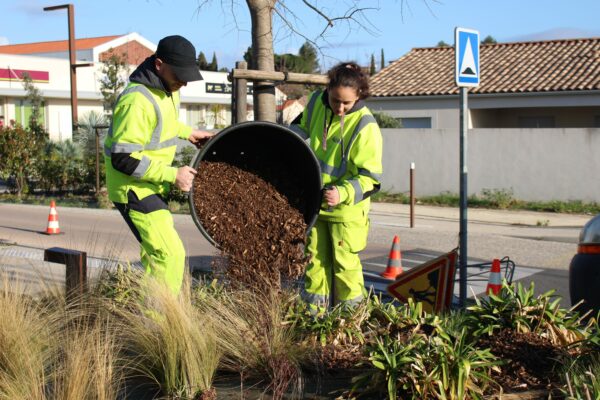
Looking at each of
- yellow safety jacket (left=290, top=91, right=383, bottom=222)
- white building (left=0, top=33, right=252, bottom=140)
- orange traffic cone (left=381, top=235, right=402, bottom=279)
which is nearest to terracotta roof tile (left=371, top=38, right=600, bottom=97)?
white building (left=0, top=33, right=252, bottom=140)

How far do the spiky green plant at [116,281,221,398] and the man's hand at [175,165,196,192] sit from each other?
0.73m

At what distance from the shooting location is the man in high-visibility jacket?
16.2 feet

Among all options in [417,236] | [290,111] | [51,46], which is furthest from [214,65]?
[417,236]

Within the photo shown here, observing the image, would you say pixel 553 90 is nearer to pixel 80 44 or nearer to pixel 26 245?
pixel 26 245

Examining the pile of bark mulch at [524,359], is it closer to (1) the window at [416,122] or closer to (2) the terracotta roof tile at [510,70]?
(2) the terracotta roof tile at [510,70]

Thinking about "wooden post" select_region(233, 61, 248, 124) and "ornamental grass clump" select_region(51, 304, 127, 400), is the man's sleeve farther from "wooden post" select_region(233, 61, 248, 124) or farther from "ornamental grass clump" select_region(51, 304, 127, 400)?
"wooden post" select_region(233, 61, 248, 124)

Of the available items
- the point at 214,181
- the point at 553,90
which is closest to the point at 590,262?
the point at 214,181

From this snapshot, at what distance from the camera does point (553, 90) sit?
81.3ft

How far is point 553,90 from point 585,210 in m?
6.48

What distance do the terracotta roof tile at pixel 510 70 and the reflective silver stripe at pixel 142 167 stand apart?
21726 mm

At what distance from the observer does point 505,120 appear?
27438 mm

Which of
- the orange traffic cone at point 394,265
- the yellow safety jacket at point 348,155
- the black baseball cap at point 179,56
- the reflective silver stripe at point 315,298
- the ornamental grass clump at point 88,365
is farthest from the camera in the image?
the orange traffic cone at point 394,265

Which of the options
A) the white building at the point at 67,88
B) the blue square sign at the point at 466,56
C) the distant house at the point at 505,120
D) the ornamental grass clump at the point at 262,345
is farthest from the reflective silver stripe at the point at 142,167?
the white building at the point at 67,88

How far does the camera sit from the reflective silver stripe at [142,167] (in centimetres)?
490
